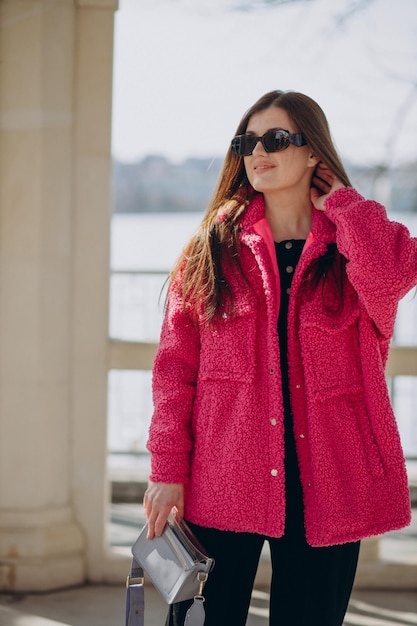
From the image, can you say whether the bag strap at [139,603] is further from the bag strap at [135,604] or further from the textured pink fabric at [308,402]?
the textured pink fabric at [308,402]

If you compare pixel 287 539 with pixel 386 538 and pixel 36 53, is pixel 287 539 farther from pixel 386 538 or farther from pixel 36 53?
pixel 386 538

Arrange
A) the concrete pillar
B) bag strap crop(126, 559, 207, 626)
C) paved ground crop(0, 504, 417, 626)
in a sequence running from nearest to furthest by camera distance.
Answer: bag strap crop(126, 559, 207, 626) < paved ground crop(0, 504, 417, 626) < the concrete pillar

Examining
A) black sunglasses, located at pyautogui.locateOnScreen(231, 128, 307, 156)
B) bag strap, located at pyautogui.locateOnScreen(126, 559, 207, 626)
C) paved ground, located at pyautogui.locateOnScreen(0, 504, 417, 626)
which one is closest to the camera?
bag strap, located at pyautogui.locateOnScreen(126, 559, 207, 626)

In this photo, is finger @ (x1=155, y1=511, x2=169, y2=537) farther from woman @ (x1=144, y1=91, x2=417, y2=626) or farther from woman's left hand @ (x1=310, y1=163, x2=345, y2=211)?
woman's left hand @ (x1=310, y1=163, x2=345, y2=211)

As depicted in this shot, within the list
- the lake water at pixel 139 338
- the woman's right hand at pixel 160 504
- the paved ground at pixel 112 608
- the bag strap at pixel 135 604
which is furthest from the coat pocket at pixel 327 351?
the lake water at pixel 139 338

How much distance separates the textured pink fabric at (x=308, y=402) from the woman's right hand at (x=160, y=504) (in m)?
0.03

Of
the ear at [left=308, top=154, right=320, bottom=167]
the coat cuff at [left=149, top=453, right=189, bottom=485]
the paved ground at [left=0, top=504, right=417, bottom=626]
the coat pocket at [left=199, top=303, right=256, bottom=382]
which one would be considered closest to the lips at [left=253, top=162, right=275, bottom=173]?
the ear at [left=308, top=154, right=320, bottom=167]

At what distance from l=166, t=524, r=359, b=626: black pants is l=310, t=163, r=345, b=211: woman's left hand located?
35.5 inches

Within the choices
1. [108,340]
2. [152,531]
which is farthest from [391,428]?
[108,340]

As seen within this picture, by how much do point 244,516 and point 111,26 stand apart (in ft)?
7.58

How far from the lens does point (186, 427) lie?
2.11 metres

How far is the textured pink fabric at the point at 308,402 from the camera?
1.98 meters

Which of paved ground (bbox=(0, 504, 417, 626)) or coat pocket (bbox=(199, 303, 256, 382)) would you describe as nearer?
coat pocket (bbox=(199, 303, 256, 382))

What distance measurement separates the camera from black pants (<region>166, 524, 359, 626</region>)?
203 cm
